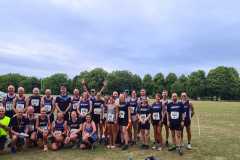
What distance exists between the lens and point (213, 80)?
92.5m

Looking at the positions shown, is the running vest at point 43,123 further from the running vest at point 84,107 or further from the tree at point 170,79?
the tree at point 170,79

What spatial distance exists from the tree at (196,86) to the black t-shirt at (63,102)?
83884mm

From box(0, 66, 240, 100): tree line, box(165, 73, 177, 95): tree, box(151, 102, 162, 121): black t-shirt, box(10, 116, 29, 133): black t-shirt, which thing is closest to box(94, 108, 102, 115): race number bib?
box(151, 102, 162, 121): black t-shirt

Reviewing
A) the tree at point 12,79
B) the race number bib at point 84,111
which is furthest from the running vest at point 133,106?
the tree at point 12,79

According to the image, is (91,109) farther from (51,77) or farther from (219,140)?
(51,77)

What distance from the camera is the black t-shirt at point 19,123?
1049 centimetres

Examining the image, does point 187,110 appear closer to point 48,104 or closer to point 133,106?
point 133,106

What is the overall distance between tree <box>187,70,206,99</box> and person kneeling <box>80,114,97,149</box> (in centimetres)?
8417

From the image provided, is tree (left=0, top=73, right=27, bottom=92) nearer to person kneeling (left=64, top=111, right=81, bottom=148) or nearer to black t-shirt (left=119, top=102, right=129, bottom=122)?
person kneeling (left=64, top=111, right=81, bottom=148)

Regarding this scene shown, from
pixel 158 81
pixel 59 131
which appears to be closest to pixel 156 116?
pixel 59 131

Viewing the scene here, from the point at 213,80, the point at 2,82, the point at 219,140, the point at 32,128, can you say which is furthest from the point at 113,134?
the point at 2,82

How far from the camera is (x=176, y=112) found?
10.4 m

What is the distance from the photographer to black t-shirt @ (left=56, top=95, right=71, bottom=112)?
11.4 meters

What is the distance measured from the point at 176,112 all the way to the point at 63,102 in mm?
4112
